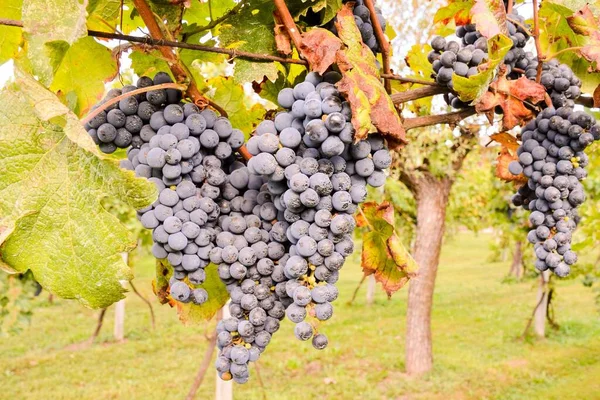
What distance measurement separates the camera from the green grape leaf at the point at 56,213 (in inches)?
36.3

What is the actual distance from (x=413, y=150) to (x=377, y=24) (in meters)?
6.43

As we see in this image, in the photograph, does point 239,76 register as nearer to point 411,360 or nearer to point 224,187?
point 224,187

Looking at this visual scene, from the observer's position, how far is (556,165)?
1538 millimetres

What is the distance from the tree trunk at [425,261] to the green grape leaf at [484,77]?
6.51 meters

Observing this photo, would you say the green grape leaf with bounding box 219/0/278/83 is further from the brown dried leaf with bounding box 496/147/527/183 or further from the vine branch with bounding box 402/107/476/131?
the brown dried leaf with bounding box 496/147/527/183

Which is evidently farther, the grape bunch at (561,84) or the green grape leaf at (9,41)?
the grape bunch at (561,84)

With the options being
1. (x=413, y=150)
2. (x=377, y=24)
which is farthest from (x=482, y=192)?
(x=377, y=24)

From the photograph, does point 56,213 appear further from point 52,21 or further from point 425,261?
point 425,261

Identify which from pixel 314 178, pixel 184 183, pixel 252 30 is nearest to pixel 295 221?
pixel 314 178

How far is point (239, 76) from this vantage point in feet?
3.72

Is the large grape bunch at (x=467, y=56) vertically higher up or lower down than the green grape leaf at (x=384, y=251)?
higher up

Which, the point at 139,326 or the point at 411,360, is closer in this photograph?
the point at 411,360

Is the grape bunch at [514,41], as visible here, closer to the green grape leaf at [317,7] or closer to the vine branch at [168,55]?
the green grape leaf at [317,7]

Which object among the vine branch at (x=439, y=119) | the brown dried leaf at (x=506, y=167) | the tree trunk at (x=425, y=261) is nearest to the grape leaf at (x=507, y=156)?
the brown dried leaf at (x=506, y=167)
